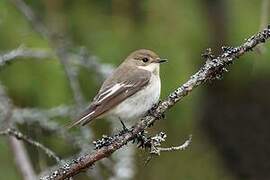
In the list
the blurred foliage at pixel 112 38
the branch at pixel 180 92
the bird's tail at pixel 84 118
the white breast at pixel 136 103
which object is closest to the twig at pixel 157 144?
the branch at pixel 180 92

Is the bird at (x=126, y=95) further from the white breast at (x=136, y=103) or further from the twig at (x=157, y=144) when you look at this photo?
the twig at (x=157, y=144)

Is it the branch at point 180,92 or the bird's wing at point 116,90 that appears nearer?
the branch at point 180,92

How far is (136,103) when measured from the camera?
14.5ft

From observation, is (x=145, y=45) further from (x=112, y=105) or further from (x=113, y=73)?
(x=112, y=105)

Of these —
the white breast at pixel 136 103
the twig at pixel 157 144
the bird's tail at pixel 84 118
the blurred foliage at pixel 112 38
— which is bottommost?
the twig at pixel 157 144

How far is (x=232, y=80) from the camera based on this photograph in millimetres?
7305

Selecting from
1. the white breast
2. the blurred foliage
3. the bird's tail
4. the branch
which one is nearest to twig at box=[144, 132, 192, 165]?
the branch

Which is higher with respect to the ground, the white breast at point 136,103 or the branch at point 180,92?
the white breast at point 136,103

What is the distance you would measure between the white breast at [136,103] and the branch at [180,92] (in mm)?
1022

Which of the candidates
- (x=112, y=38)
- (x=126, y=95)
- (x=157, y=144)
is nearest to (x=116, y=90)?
(x=126, y=95)

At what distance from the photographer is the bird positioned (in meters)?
4.20

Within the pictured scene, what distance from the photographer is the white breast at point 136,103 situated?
434 cm

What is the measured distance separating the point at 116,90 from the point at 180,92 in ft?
4.45

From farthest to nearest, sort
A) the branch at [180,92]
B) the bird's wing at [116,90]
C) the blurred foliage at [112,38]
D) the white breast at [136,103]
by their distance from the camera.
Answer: the blurred foliage at [112,38]
the white breast at [136,103]
the bird's wing at [116,90]
the branch at [180,92]
